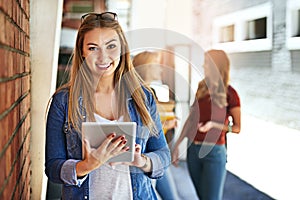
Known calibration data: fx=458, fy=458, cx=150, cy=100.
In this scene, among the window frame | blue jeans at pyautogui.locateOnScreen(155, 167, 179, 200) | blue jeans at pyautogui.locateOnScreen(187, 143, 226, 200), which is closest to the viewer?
the window frame

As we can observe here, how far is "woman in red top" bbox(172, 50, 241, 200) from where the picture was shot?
260 centimetres

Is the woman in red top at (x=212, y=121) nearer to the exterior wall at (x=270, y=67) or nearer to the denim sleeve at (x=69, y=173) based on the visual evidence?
the exterior wall at (x=270, y=67)

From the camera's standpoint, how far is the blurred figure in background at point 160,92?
2422 mm

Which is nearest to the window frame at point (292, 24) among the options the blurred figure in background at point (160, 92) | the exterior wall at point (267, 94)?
the exterior wall at point (267, 94)

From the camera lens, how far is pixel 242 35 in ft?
8.51

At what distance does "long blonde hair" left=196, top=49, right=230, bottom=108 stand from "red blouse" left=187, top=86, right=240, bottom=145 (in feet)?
0.09

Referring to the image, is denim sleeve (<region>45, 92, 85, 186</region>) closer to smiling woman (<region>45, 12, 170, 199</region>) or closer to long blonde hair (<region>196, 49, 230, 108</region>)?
smiling woman (<region>45, 12, 170, 199</region>)

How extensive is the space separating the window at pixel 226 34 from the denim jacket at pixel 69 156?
1.18 m

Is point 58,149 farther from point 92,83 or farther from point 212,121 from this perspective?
Result: point 212,121

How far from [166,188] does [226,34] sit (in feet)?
3.37

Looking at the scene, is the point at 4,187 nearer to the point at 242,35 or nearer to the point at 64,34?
the point at 242,35

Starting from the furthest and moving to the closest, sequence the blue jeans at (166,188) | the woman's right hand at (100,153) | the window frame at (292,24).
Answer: the blue jeans at (166,188) < the window frame at (292,24) < the woman's right hand at (100,153)

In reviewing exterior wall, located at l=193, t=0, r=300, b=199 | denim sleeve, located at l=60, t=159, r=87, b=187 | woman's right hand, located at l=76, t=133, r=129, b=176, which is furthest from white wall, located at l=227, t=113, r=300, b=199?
denim sleeve, located at l=60, t=159, r=87, b=187

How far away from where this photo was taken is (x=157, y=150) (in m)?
1.68
